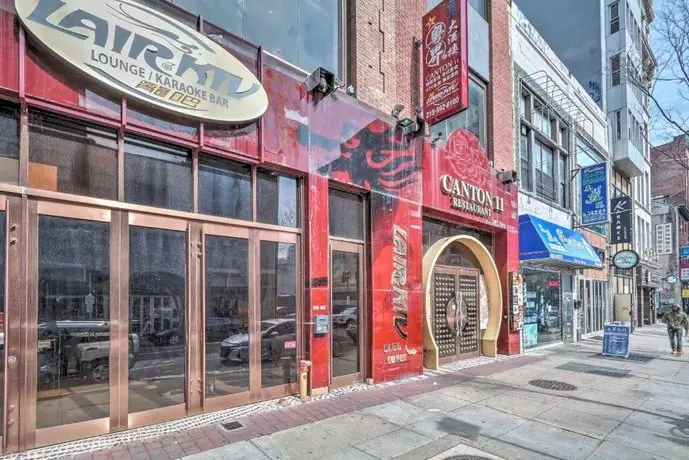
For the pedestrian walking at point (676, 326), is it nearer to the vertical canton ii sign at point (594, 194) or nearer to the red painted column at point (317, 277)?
the vertical canton ii sign at point (594, 194)

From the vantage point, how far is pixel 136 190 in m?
5.65

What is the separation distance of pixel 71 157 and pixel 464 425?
19.8 ft

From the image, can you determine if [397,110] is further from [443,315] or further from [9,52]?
[9,52]

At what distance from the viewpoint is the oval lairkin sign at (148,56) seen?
492 cm

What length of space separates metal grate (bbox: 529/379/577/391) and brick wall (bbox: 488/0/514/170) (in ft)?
20.4

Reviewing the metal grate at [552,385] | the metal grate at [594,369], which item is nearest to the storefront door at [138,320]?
the metal grate at [552,385]

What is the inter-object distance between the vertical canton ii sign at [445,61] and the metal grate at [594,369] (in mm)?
6639

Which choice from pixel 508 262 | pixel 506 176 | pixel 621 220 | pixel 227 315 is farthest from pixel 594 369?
pixel 621 220

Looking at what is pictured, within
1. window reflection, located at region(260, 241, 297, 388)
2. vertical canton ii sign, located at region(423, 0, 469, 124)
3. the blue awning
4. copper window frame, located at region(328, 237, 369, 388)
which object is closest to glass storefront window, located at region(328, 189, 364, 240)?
copper window frame, located at region(328, 237, 369, 388)

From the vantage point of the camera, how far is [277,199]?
718 cm

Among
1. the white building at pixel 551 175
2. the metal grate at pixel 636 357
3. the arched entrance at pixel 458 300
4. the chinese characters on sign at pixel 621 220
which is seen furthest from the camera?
the chinese characters on sign at pixel 621 220

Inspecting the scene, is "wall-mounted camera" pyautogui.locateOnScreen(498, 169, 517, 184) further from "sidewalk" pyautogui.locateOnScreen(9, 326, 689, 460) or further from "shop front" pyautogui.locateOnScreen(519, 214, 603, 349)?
"sidewalk" pyautogui.locateOnScreen(9, 326, 689, 460)

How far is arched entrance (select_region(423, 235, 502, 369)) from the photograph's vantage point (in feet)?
31.8

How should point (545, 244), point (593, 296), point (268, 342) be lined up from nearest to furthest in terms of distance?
point (268, 342) → point (545, 244) → point (593, 296)
